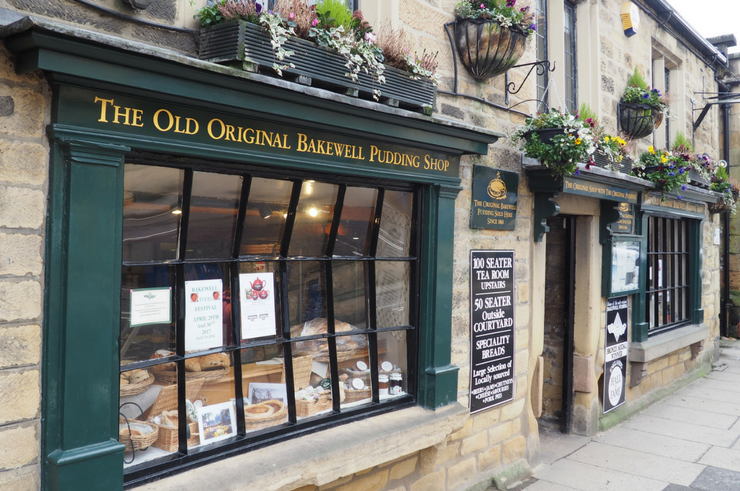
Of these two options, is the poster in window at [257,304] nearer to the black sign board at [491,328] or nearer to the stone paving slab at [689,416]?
the black sign board at [491,328]

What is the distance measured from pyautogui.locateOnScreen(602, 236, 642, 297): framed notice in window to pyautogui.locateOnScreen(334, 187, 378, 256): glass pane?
3.68 metres

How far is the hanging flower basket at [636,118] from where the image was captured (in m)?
6.88

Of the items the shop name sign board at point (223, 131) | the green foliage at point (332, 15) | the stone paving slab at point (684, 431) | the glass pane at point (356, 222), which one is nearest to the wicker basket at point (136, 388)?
the shop name sign board at point (223, 131)

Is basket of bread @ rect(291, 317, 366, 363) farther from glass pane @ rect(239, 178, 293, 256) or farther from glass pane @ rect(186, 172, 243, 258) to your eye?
glass pane @ rect(186, 172, 243, 258)

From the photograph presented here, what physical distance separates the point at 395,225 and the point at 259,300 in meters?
1.27

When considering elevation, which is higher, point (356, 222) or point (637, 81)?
point (637, 81)

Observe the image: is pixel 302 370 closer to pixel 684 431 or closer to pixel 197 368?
pixel 197 368

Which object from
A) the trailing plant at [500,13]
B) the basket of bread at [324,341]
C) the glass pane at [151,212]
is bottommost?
the basket of bread at [324,341]

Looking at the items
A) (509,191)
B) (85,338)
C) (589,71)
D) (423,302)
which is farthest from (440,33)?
(85,338)

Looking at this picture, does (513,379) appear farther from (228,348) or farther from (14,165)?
(14,165)

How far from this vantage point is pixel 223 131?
9.63 ft

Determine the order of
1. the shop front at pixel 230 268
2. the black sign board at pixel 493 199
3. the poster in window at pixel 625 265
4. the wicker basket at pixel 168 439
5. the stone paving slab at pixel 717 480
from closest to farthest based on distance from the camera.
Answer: the shop front at pixel 230 268 → the wicker basket at pixel 168 439 → the black sign board at pixel 493 199 → the stone paving slab at pixel 717 480 → the poster in window at pixel 625 265

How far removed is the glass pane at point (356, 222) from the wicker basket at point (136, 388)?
145cm

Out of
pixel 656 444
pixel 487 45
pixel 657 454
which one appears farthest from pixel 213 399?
pixel 656 444
